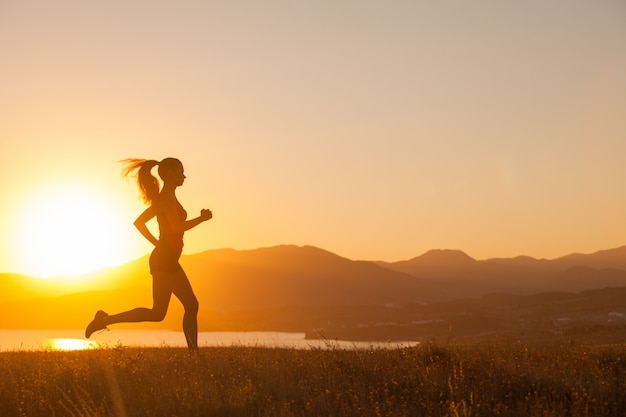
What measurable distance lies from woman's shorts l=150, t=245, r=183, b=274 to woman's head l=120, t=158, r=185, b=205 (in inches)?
32.5

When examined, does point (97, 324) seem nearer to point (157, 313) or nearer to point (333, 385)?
point (157, 313)

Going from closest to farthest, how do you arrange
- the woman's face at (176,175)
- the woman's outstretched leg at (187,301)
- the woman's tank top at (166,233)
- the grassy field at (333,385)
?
the grassy field at (333,385) < the woman's outstretched leg at (187,301) < the woman's tank top at (166,233) < the woman's face at (176,175)

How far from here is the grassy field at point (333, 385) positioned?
19.5 ft

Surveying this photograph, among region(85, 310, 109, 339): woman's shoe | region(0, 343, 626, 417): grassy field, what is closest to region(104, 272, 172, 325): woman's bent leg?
region(85, 310, 109, 339): woman's shoe

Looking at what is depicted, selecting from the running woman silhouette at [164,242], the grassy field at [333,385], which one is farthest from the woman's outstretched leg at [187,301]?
the grassy field at [333,385]

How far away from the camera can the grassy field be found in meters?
5.93

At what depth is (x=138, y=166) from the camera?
9227 mm

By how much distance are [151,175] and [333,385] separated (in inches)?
167

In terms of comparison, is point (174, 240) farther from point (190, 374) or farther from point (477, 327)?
point (477, 327)

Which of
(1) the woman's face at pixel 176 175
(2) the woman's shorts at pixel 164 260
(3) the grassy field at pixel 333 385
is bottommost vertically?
(3) the grassy field at pixel 333 385

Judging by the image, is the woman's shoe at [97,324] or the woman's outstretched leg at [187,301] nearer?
the woman's outstretched leg at [187,301]

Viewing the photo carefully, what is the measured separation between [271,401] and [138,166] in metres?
4.51

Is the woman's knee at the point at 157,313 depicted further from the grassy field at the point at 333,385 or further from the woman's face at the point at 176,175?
the woman's face at the point at 176,175

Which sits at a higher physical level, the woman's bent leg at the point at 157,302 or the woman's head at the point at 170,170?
the woman's head at the point at 170,170
